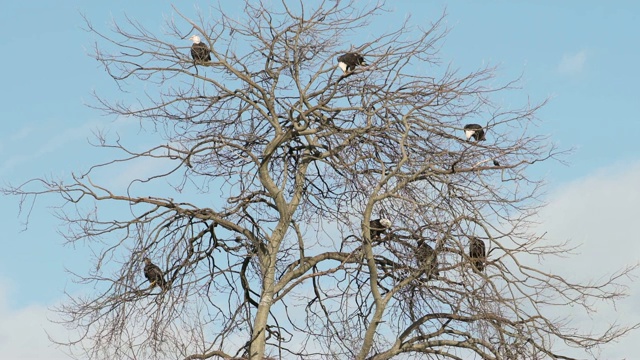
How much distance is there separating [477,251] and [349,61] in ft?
9.23

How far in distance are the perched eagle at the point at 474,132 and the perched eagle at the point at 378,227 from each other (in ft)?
5.28

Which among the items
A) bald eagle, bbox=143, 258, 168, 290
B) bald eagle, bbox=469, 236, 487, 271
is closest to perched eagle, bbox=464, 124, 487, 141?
bald eagle, bbox=469, 236, 487, 271

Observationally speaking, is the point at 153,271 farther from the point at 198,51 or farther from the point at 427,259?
the point at 427,259

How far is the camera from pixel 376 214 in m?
13.0

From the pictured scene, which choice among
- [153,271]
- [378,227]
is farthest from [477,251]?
[153,271]

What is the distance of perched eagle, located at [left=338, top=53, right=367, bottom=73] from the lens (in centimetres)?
1285

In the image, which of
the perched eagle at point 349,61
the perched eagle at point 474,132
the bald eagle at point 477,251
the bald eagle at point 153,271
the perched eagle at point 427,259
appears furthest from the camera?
the perched eagle at point 474,132

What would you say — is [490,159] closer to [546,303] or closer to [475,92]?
[475,92]

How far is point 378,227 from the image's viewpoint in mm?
12523

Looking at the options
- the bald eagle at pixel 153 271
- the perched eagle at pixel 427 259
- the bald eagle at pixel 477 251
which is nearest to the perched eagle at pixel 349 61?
the perched eagle at pixel 427 259

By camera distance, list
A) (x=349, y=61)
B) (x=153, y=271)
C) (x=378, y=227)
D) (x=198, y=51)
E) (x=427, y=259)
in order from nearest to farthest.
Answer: (x=427, y=259) < (x=378, y=227) < (x=153, y=271) < (x=349, y=61) < (x=198, y=51)

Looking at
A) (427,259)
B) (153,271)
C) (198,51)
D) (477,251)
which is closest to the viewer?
(427,259)

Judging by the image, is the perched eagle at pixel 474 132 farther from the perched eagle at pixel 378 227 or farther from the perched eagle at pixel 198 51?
the perched eagle at pixel 198 51

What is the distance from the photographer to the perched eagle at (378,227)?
12.3 m
